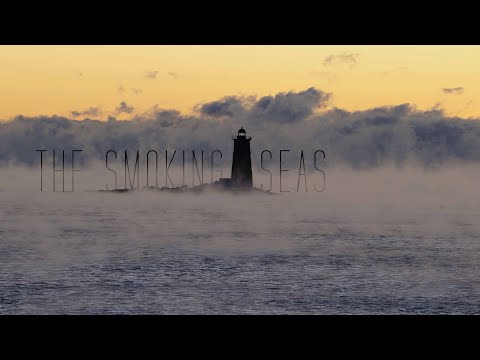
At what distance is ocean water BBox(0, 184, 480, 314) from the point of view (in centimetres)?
2866

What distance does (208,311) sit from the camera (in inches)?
1061

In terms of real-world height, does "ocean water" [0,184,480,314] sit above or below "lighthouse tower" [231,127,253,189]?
below

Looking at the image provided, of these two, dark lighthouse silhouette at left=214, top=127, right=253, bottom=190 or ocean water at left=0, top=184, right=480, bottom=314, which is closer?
ocean water at left=0, top=184, right=480, bottom=314

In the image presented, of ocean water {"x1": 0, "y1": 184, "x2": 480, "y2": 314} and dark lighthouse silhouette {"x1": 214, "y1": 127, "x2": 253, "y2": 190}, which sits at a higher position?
dark lighthouse silhouette {"x1": 214, "y1": 127, "x2": 253, "y2": 190}

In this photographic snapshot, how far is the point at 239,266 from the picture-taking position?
4431 centimetres

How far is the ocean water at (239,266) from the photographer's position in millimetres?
28656

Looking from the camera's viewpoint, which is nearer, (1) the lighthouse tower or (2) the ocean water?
(2) the ocean water

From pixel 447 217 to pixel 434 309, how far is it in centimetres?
7543

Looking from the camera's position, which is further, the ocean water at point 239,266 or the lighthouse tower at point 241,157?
the lighthouse tower at point 241,157

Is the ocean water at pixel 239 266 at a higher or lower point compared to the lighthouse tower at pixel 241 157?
lower

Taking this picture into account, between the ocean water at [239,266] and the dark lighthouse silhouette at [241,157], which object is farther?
the dark lighthouse silhouette at [241,157]

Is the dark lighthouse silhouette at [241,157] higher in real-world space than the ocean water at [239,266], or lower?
higher
